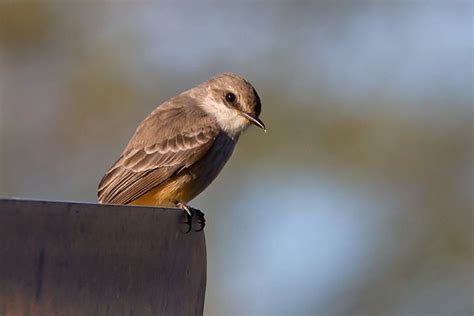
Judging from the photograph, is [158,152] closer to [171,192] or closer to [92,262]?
[171,192]

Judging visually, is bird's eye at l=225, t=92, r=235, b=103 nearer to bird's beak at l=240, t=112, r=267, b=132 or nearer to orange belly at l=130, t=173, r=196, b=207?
bird's beak at l=240, t=112, r=267, b=132

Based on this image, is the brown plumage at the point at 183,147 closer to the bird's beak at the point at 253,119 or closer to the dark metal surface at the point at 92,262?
the bird's beak at the point at 253,119

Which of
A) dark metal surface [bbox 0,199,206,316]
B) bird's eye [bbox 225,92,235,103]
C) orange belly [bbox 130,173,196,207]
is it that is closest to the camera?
dark metal surface [bbox 0,199,206,316]

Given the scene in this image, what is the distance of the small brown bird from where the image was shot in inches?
227

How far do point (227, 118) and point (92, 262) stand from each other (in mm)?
2920

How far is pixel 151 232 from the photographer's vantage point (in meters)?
3.51

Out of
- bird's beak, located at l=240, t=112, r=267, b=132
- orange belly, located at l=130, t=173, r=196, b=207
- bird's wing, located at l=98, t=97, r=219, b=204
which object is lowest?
orange belly, located at l=130, t=173, r=196, b=207

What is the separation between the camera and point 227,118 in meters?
6.16

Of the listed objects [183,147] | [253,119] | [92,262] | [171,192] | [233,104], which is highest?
[233,104]

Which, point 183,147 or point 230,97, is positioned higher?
point 230,97

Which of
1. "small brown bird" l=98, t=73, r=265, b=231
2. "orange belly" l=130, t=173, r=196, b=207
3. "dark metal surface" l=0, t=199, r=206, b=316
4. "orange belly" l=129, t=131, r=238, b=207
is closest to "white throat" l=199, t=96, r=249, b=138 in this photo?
"small brown bird" l=98, t=73, r=265, b=231

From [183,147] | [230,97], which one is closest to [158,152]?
[183,147]

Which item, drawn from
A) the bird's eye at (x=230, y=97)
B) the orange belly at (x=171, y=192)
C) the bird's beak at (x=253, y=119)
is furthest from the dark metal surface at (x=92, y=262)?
the bird's eye at (x=230, y=97)

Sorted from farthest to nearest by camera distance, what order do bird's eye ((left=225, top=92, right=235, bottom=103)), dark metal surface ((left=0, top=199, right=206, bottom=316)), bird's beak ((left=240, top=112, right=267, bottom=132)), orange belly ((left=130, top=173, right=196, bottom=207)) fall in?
bird's eye ((left=225, top=92, right=235, bottom=103))
bird's beak ((left=240, top=112, right=267, bottom=132))
orange belly ((left=130, top=173, right=196, bottom=207))
dark metal surface ((left=0, top=199, right=206, bottom=316))
